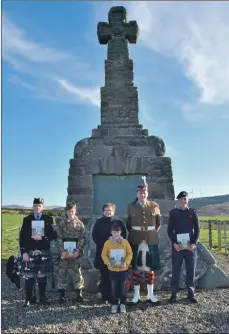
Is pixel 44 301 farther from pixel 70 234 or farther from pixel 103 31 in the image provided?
pixel 103 31

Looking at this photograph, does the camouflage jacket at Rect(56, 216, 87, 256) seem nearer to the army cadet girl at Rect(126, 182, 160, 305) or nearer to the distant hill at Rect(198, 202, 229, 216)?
the army cadet girl at Rect(126, 182, 160, 305)

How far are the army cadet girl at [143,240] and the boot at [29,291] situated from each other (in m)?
1.74

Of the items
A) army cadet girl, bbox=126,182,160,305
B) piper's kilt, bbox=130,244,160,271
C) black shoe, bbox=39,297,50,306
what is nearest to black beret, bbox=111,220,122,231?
army cadet girl, bbox=126,182,160,305

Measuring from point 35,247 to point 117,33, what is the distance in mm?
5474

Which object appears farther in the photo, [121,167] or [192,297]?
[121,167]

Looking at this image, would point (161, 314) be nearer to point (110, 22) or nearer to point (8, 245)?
point (110, 22)

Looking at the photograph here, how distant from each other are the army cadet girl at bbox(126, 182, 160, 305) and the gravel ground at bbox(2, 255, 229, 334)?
1.61 ft

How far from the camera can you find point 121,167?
8.18m

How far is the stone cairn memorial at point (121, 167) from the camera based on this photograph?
311 inches

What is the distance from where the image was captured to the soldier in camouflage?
6.46 meters

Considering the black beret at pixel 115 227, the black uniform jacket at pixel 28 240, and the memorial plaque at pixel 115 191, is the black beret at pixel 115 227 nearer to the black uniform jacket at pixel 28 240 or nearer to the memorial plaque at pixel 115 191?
the black uniform jacket at pixel 28 240

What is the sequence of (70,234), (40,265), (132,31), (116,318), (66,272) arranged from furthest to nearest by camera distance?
(132,31) < (66,272) < (70,234) < (40,265) < (116,318)

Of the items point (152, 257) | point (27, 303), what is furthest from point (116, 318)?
point (27, 303)

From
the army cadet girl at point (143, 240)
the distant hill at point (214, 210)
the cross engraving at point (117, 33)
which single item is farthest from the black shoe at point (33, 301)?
the distant hill at point (214, 210)
